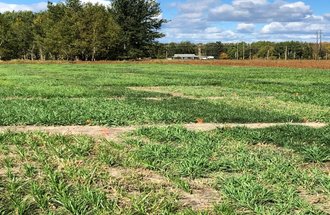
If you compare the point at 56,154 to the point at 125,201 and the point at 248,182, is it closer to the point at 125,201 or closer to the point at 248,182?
the point at 125,201

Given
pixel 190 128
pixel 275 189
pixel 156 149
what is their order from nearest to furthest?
pixel 275 189 → pixel 156 149 → pixel 190 128

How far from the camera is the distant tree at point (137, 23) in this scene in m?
102

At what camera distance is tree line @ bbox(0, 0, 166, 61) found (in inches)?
3583

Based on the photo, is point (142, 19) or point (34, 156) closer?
point (34, 156)

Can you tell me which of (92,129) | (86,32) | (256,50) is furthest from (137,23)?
(92,129)

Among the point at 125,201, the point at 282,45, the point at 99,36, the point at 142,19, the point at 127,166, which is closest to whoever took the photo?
the point at 125,201

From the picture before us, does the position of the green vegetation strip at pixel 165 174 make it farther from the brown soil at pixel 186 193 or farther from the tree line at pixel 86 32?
the tree line at pixel 86 32

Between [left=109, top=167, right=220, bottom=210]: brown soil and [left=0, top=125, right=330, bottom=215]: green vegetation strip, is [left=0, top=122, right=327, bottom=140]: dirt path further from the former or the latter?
[left=109, top=167, right=220, bottom=210]: brown soil

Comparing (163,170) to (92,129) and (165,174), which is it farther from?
(92,129)

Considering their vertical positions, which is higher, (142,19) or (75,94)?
(142,19)

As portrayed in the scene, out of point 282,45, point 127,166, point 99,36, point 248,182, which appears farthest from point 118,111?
point 282,45

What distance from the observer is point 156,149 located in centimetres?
761

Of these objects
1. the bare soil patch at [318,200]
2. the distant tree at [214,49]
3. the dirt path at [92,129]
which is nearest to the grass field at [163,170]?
the bare soil patch at [318,200]

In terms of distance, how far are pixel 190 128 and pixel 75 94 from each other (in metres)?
10.0
